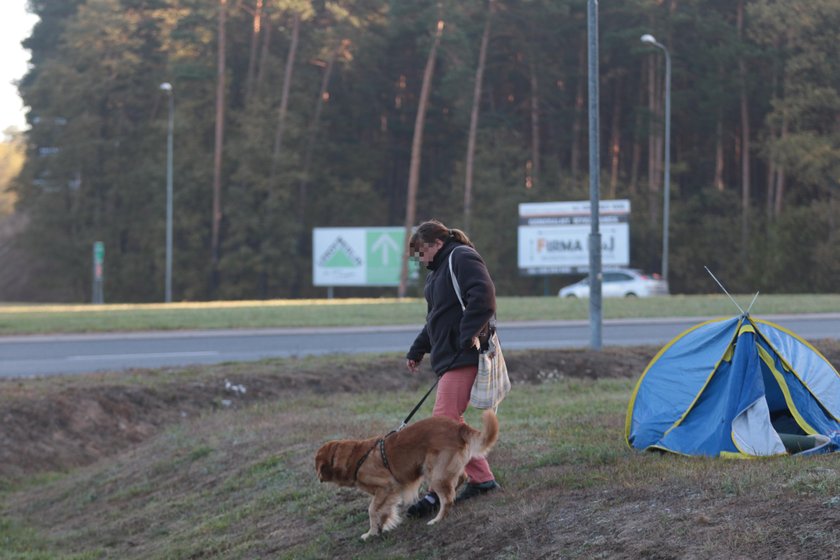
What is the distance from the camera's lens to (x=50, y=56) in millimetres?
71312

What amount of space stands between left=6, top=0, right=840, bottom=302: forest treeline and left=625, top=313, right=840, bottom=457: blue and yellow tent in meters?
39.5

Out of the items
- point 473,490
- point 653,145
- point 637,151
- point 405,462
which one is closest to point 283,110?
point 637,151

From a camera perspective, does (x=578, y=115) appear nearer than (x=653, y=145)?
No

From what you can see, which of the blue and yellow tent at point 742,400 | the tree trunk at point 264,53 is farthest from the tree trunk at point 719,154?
the blue and yellow tent at point 742,400

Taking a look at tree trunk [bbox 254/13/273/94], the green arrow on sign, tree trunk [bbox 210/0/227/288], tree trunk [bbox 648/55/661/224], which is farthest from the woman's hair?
tree trunk [bbox 254/13/273/94]

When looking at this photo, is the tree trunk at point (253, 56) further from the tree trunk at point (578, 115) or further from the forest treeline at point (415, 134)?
the tree trunk at point (578, 115)

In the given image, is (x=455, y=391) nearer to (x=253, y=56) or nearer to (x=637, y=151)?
(x=637, y=151)

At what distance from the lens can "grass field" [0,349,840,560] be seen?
549 cm

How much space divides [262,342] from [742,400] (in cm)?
1479

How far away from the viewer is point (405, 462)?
642cm

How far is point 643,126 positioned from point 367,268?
47.4 feet

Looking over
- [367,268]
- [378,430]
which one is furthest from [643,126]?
[378,430]

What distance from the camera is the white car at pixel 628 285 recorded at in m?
40.9

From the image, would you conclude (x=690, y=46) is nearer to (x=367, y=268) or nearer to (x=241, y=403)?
(x=367, y=268)
